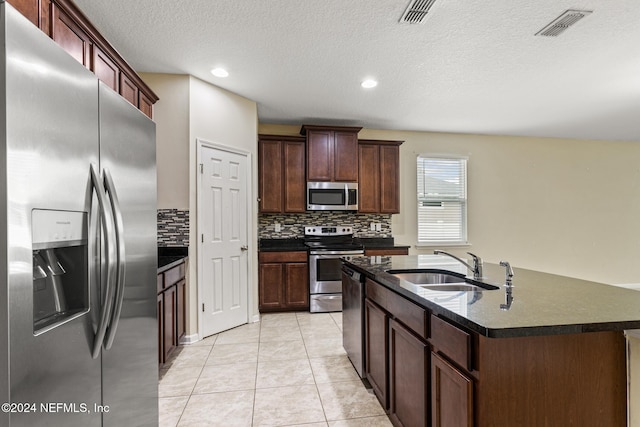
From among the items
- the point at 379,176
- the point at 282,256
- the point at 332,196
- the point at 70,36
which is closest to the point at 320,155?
the point at 332,196

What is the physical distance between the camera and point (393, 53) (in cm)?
288

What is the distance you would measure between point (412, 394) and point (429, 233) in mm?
4021

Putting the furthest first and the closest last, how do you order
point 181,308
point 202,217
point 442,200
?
point 442,200, point 202,217, point 181,308

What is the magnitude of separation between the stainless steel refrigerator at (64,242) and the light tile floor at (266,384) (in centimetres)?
92

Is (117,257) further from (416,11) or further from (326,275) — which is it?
(326,275)

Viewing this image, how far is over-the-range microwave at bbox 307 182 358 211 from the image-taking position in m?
4.61

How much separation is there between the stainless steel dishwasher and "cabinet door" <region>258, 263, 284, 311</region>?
5.44 feet

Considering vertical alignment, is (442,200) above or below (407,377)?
above

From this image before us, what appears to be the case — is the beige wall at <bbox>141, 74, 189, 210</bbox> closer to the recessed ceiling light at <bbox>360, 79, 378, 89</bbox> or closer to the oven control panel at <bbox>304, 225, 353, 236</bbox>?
the recessed ceiling light at <bbox>360, 79, 378, 89</bbox>

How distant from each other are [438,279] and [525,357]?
1.09 meters

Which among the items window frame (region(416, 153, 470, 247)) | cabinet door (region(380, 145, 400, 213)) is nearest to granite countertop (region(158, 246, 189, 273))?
cabinet door (region(380, 145, 400, 213))

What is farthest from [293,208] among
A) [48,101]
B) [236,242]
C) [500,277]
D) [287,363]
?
[48,101]

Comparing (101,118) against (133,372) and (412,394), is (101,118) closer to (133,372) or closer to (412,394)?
(133,372)

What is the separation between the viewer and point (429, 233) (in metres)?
5.32
